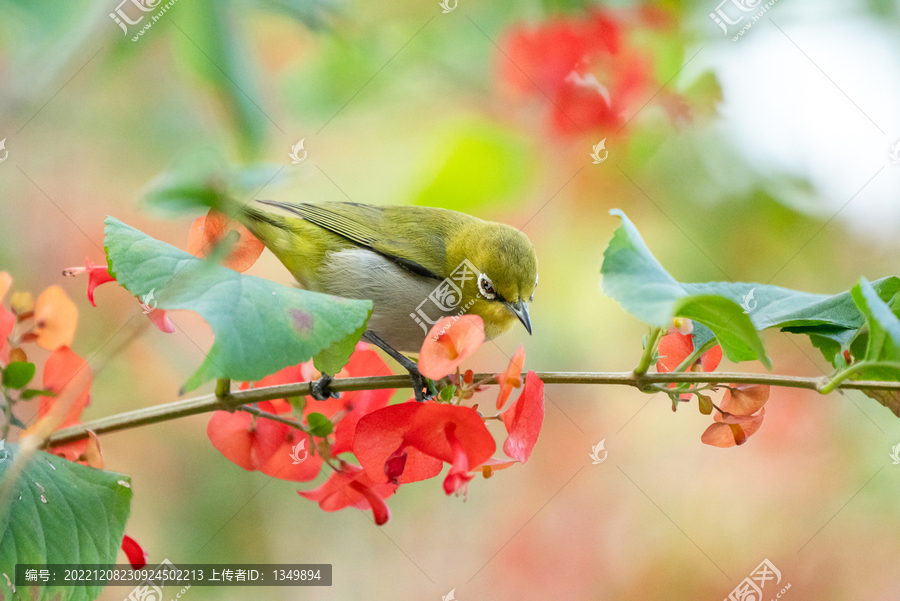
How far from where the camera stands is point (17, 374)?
1.51 m

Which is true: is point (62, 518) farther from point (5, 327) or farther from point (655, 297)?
point (655, 297)

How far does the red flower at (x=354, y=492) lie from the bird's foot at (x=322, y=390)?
202 mm

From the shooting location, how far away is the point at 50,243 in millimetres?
3873

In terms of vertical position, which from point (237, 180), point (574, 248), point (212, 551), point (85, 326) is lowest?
point (212, 551)

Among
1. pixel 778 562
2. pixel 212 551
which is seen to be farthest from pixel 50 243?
pixel 778 562

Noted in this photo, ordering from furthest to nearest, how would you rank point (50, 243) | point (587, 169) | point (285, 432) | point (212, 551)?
point (587, 169) → point (50, 243) → point (212, 551) → point (285, 432)

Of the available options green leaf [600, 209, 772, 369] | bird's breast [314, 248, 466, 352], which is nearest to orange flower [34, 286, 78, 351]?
bird's breast [314, 248, 466, 352]

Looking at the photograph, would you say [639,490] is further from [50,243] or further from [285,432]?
[50,243]

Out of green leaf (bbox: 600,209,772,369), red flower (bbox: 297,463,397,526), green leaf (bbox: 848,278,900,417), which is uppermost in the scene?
green leaf (bbox: 848,278,900,417)

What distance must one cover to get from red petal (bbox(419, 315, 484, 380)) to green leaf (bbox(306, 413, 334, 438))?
0.89 feet

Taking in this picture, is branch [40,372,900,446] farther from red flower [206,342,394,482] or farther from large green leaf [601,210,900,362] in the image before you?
red flower [206,342,394,482]

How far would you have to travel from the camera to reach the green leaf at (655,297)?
1.20 metres

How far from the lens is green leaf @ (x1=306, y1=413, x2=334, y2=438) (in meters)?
1.55

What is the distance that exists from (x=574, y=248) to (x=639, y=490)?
1632 millimetres
